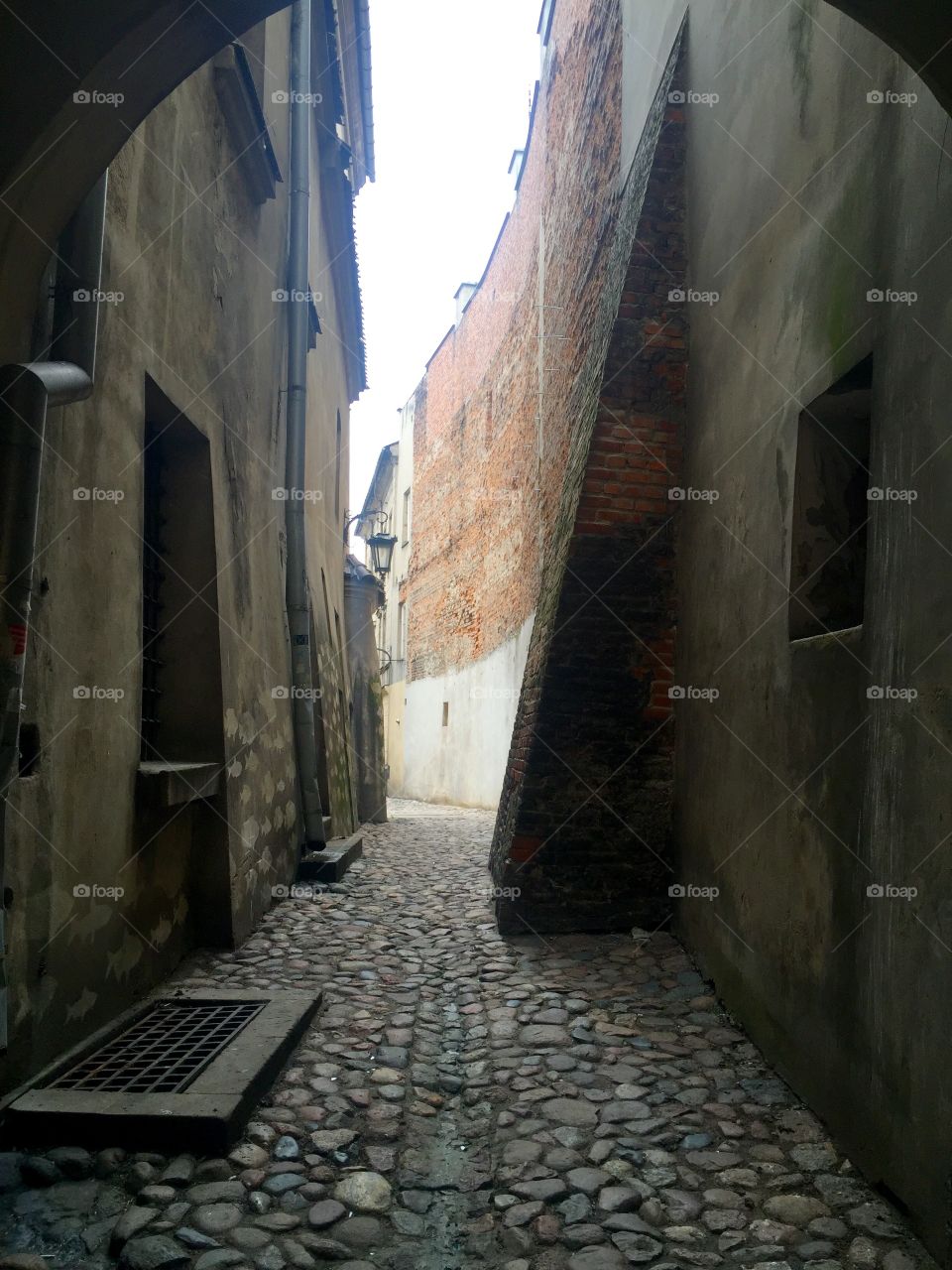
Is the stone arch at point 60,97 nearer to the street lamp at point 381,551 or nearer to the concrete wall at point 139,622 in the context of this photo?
the concrete wall at point 139,622

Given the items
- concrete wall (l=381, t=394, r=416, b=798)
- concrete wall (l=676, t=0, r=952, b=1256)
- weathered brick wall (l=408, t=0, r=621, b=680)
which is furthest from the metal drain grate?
concrete wall (l=381, t=394, r=416, b=798)

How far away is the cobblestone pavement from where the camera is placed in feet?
7.21

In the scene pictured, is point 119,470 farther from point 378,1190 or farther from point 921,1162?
point 921,1162

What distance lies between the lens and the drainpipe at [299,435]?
693 centimetres

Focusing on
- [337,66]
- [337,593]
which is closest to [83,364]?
[337,66]

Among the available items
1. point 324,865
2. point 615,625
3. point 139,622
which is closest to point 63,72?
point 139,622

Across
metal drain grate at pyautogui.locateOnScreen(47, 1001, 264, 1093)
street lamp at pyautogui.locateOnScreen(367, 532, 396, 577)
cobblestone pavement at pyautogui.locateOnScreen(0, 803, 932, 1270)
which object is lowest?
cobblestone pavement at pyautogui.locateOnScreen(0, 803, 932, 1270)

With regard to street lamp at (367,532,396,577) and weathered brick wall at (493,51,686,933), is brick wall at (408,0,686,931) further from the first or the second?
street lamp at (367,532,396,577)

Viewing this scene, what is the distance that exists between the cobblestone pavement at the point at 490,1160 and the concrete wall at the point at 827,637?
0.77 ft

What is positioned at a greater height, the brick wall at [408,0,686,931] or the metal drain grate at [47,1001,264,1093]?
the brick wall at [408,0,686,931]

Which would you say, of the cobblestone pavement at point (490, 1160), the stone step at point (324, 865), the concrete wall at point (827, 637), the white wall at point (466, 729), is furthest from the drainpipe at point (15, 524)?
the white wall at point (466, 729)

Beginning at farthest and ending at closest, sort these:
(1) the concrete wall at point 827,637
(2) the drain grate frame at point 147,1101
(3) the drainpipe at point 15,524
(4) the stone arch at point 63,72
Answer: (2) the drain grate frame at point 147,1101, (1) the concrete wall at point 827,637, (3) the drainpipe at point 15,524, (4) the stone arch at point 63,72

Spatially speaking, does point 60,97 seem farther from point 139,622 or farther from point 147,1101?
point 147,1101

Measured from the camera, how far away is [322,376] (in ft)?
33.1
